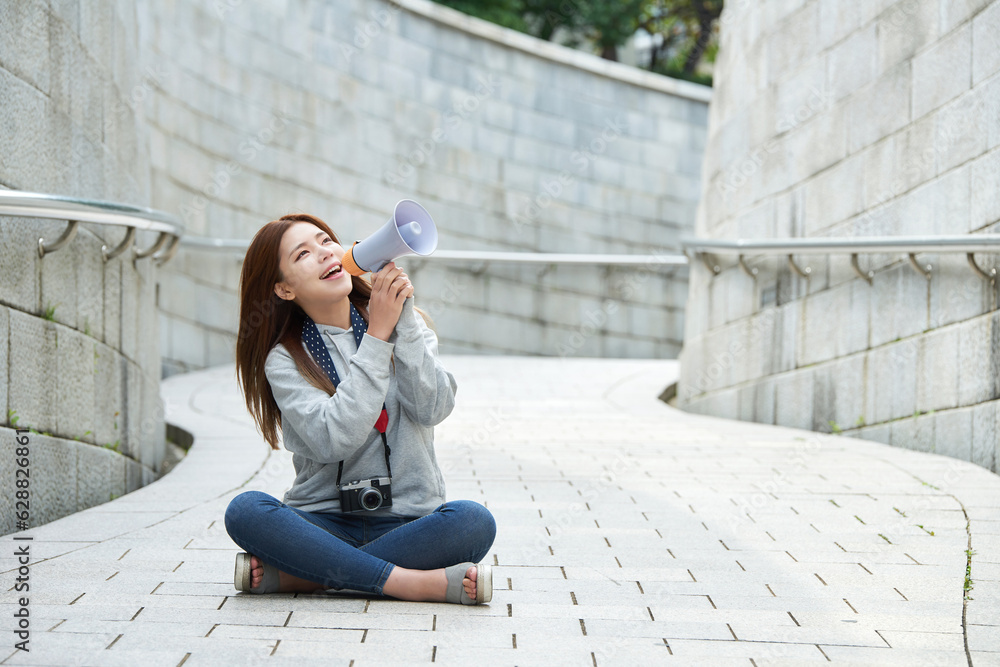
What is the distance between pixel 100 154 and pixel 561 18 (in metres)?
15.9

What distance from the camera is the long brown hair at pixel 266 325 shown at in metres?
2.95

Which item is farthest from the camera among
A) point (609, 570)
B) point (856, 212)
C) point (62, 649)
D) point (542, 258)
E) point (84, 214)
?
point (542, 258)

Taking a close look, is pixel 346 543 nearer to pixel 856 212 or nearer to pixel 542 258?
pixel 856 212

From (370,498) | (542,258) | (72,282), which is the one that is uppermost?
(542,258)

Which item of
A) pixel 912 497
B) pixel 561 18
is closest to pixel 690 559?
pixel 912 497

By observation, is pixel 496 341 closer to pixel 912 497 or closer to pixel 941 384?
pixel 941 384

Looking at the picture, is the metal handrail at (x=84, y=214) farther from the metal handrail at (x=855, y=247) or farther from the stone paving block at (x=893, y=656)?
the metal handrail at (x=855, y=247)

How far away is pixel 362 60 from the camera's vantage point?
13.6 metres

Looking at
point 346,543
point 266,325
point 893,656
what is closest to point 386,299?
point 266,325

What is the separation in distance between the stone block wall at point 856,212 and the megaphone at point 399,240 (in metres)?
3.93

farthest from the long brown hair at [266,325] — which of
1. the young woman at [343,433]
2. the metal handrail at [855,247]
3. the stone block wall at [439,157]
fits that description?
the stone block wall at [439,157]

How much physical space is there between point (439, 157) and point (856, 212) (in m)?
8.52

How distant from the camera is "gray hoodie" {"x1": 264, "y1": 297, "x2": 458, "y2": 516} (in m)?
2.74

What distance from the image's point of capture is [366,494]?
288cm
